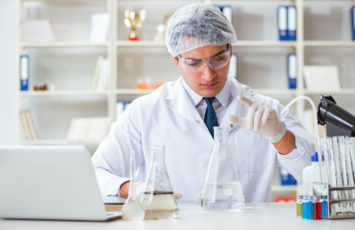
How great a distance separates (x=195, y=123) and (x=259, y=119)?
23.1 inches

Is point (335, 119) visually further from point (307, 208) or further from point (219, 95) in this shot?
point (219, 95)

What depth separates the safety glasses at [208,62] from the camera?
1.92 meters

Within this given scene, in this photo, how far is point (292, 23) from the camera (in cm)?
411

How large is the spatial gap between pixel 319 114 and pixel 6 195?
0.78 meters

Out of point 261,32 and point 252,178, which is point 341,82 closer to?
point 261,32

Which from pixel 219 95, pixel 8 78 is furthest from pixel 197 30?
pixel 8 78

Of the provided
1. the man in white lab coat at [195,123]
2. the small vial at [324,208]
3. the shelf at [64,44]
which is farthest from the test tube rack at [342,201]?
the shelf at [64,44]

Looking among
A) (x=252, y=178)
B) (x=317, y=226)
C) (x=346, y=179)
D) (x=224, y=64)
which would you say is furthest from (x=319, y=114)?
(x=252, y=178)

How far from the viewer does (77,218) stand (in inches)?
46.3

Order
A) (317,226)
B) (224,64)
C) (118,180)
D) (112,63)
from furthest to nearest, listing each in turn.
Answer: (112,63) < (224,64) < (118,180) < (317,226)

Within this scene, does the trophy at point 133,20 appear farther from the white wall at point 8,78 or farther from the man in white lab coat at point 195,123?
the man in white lab coat at point 195,123

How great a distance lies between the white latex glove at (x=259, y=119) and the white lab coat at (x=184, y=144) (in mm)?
447

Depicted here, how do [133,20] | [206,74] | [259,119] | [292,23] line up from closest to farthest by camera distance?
[259,119], [206,74], [292,23], [133,20]

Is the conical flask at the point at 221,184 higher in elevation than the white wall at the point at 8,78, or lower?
lower
